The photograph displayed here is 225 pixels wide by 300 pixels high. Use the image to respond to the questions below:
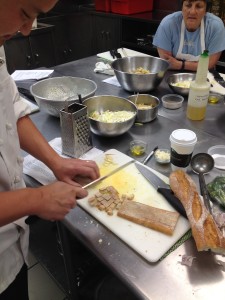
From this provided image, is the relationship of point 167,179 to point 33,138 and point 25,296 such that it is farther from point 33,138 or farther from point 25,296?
point 25,296

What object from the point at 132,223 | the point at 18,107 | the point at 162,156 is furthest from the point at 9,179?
the point at 162,156

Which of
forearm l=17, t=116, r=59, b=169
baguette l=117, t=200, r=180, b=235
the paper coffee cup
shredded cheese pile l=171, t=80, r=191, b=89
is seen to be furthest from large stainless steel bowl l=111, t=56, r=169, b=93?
baguette l=117, t=200, r=180, b=235

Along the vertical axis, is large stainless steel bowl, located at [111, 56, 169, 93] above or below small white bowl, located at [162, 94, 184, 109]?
above

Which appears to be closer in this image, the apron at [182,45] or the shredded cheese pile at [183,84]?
the shredded cheese pile at [183,84]

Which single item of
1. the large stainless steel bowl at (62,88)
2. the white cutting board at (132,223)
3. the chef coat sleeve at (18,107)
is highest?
the chef coat sleeve at (18,107)

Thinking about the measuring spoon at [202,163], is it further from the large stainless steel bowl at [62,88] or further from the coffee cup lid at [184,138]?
the large stainless steel bowl at [62,88]

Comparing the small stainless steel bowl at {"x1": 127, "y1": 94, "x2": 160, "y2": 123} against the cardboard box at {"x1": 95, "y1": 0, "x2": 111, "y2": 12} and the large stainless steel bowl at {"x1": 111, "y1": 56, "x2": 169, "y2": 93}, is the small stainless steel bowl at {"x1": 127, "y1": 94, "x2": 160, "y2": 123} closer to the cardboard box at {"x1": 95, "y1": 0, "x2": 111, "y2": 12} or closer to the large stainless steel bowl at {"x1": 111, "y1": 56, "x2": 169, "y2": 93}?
the large stainless steel bowl at {"x1": 111, "y1": 56, "x2": 169, "y2": 93}

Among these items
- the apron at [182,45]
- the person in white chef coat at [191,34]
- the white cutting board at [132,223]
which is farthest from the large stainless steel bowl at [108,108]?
the apron at [182,45]

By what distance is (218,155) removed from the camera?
127 centimetres

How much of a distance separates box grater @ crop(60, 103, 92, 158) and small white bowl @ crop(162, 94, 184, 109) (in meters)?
0.63

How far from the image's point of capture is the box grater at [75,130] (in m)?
1.21

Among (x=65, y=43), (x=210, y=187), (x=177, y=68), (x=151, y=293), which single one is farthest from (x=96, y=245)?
(x=65, y=43)

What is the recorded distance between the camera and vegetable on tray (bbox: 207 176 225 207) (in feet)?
3.23

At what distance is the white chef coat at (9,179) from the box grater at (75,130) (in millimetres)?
244
